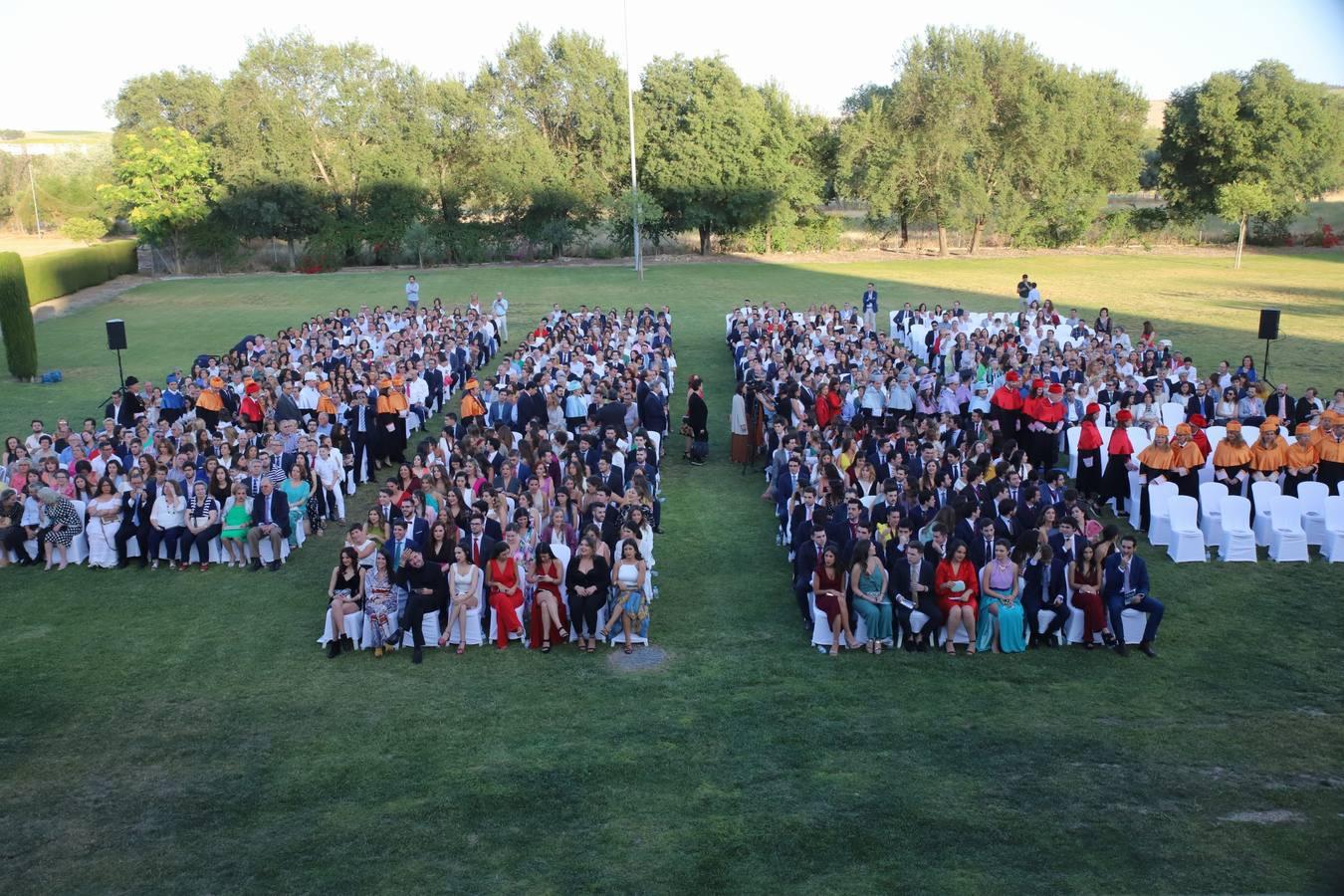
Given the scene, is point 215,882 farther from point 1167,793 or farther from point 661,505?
point 661,505

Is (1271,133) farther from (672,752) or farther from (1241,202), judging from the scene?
(672,752)

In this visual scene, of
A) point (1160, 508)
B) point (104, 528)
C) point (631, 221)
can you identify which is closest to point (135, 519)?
point (104, 528)

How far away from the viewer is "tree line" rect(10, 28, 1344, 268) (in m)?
45.1

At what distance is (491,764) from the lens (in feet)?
23.2

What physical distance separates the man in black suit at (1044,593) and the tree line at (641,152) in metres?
36.8

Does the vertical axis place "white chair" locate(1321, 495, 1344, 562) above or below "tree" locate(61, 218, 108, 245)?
below

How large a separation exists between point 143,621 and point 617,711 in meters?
4.95

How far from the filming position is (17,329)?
21.9 m

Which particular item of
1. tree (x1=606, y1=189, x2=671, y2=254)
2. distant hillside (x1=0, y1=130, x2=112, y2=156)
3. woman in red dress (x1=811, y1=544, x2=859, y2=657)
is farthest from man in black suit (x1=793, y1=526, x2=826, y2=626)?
distant hillside (x1=0, y1=130, x2=112, y2=156)

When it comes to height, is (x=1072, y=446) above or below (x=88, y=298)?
below

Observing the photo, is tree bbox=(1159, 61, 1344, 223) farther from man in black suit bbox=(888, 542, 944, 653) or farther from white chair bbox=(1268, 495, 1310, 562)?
man in black suit bbox=(888, 542, 944, 653)

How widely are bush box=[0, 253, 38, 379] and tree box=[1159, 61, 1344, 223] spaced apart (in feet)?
139

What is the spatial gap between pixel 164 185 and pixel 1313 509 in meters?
46.1

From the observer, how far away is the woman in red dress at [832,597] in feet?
28.8
